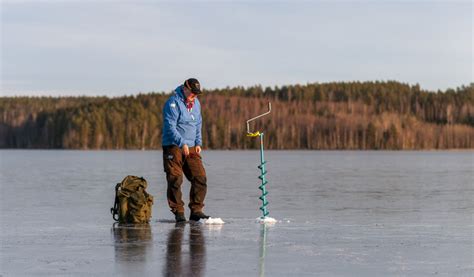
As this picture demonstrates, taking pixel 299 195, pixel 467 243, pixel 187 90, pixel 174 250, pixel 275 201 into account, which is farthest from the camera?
pixel 299 195

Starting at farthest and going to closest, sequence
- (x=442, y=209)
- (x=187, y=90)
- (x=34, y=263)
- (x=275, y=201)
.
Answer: (x=275, y=201) → (x=442, y=209) → (x=187, y=90) → (x=34, y=263)

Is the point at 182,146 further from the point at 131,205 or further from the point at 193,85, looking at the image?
the point at 131,205

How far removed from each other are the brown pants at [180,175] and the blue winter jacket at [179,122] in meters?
0.19

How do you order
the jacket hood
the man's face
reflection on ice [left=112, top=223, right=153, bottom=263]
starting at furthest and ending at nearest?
the jacket hood < the man's face < reflection on ice [left=112, top=223, right=153, bottom=263]

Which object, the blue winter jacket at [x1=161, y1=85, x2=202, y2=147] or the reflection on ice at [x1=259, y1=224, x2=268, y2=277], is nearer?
the reflection on ice at [x1=259, y1=224, x2=268, y2=277]

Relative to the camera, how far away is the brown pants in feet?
54.5

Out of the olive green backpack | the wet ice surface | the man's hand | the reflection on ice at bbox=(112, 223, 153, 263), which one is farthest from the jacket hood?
the reflection on ice at bbox=(112, 223, 153, 263)

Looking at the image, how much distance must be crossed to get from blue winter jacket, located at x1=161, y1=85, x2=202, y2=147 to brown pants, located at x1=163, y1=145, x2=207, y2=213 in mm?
189

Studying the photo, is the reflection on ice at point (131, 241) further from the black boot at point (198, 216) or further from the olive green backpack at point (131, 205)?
the black boot at point (198, 216)

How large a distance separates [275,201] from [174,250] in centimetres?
1120

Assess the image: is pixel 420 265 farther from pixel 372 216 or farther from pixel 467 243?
pixel 372 216

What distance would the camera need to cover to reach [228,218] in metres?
17.8

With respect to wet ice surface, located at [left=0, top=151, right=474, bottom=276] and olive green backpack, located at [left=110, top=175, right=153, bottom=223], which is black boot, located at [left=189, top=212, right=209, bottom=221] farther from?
olive green backpack, located at [left=110, top=175, right=153, bottom=223]

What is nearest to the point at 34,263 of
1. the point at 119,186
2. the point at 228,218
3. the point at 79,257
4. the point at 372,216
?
the point at 79,257
